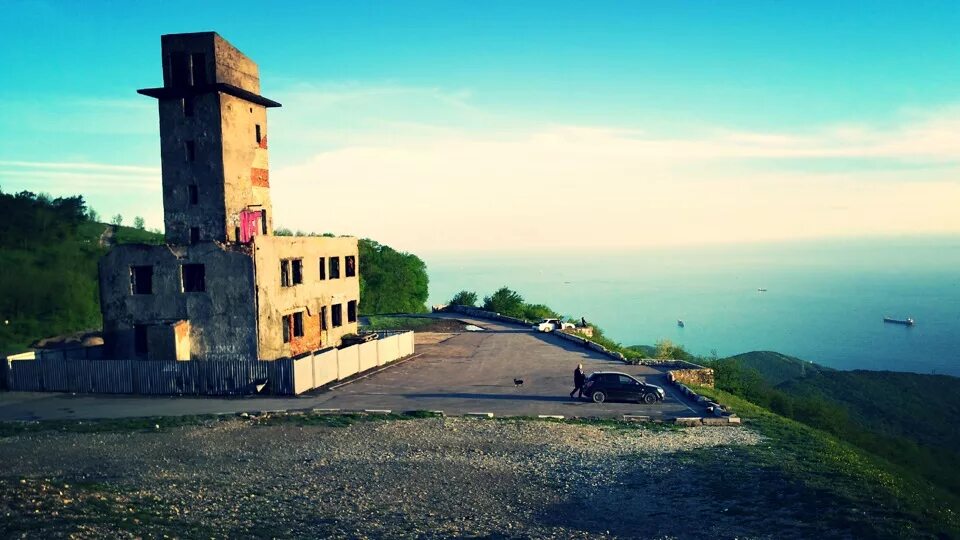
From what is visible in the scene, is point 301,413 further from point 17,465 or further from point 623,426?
point 623,426

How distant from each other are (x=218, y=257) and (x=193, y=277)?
1.99 metres

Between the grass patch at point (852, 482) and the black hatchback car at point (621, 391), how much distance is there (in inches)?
191

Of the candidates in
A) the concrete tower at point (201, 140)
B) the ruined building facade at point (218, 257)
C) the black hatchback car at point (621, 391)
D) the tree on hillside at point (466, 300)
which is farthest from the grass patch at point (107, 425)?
the tree on hillside at point (466, 300)

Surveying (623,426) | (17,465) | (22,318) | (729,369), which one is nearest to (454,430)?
(623,426)

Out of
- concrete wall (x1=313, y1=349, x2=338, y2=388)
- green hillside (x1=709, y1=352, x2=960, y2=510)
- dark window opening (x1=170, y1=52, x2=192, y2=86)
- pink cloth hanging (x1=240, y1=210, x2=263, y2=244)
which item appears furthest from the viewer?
pink cloth hanging (x1=240, y1=210, x2=263, y2=244)

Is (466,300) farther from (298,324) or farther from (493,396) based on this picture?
(493,396)

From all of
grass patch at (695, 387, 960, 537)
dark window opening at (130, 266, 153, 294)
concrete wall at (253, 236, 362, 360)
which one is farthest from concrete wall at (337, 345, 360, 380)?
grass patch at (695, 387, 960, 537)

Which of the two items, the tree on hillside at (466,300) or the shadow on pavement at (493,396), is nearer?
the shadow on pavement at (493,396)

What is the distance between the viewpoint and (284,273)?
121 ft

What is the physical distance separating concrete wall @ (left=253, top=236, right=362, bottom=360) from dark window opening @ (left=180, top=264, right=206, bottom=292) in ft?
10.3

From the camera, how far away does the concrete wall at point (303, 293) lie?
3450cm

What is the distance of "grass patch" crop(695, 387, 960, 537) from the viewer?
13986 mm

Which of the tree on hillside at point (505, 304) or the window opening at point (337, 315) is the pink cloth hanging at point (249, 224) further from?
the tree on hillside at point (505, 304)

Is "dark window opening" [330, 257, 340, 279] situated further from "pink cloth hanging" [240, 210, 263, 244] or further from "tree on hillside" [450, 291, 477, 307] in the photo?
"tree on hillside" [450, 291, 477, 307]
